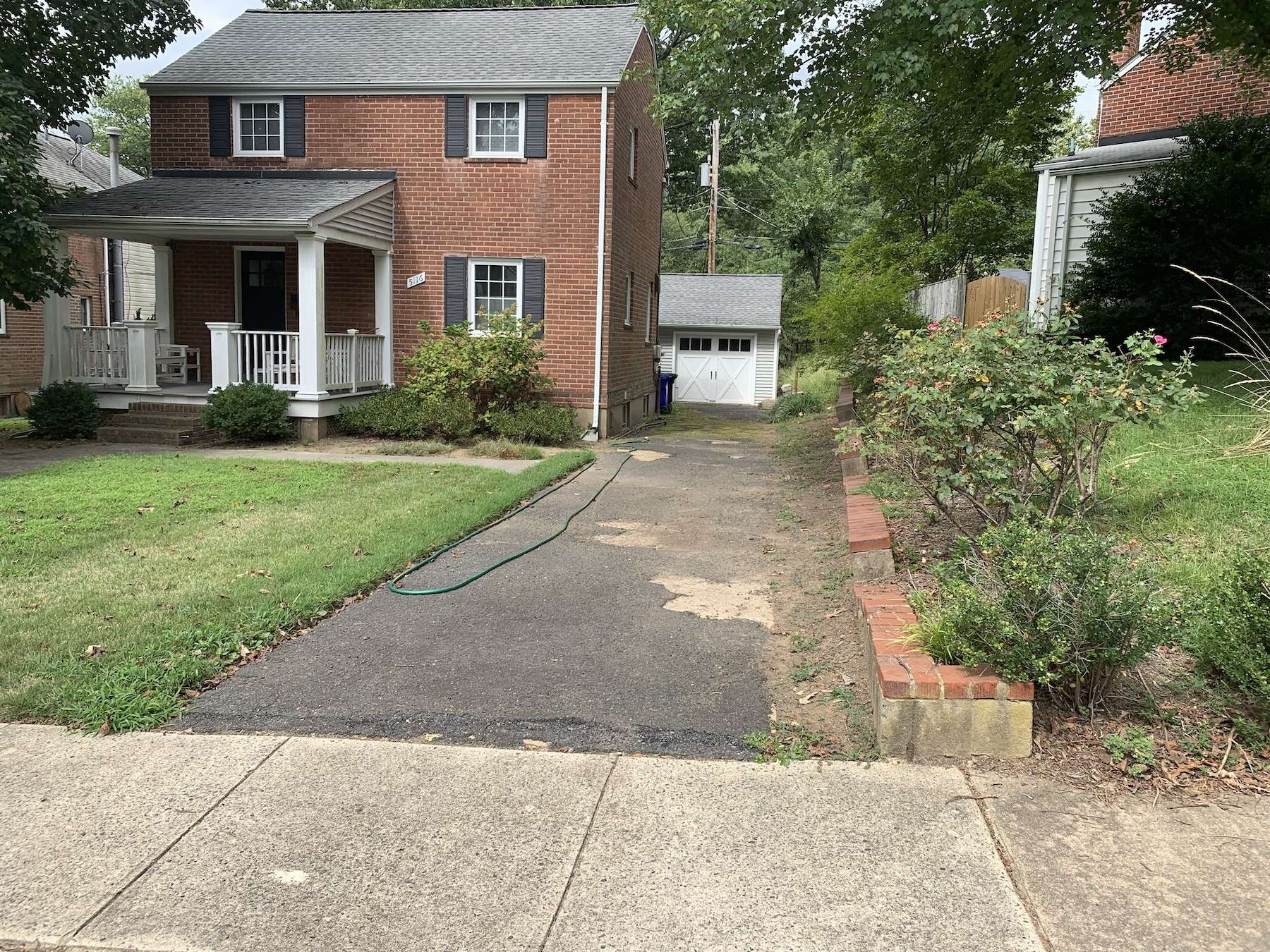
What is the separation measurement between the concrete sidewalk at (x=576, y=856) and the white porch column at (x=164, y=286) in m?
14.6

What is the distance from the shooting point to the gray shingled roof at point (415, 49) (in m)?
15.9

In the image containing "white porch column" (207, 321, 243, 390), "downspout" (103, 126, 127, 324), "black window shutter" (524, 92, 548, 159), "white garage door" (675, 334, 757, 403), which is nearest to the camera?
"white porch column" (207, 321, 243, 390)

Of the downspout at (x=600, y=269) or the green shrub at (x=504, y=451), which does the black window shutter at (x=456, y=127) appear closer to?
the downspout at (x=600, y=269)

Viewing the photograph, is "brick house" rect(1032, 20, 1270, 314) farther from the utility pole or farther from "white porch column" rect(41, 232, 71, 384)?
the utility pole

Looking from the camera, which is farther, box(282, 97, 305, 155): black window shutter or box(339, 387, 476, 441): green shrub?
box(282, 97, 305, 155): black window shutter

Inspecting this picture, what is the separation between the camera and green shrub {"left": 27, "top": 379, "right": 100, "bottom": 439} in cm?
1379

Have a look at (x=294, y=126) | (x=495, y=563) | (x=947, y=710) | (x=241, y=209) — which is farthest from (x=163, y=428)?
(x=947, y=710)

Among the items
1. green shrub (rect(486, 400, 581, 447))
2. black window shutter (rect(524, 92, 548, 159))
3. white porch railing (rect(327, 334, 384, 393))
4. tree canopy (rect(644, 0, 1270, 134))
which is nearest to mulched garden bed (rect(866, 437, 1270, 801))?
tree canopy (rect(644, 0, 1270, 134))

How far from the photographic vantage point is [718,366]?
3159 centimetres

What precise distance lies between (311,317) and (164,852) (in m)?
11.9

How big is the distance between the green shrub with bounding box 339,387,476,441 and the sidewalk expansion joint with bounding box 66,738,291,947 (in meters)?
10.5

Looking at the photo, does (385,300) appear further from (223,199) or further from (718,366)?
(718,366)

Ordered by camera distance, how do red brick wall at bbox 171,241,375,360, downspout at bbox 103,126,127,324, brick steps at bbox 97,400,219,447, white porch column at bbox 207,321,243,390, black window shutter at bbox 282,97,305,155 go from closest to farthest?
brick steps at bbox 97,400,219,447
white porch column at bbox 207,321,243,390
black window shutter at bbox 282,97,305,155
red brick wall at bbox 171,241,375,360
downspout at bbox 103,126,127,324

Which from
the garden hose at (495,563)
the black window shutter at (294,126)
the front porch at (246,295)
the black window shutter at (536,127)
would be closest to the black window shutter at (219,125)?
the front porch at (246,295)
